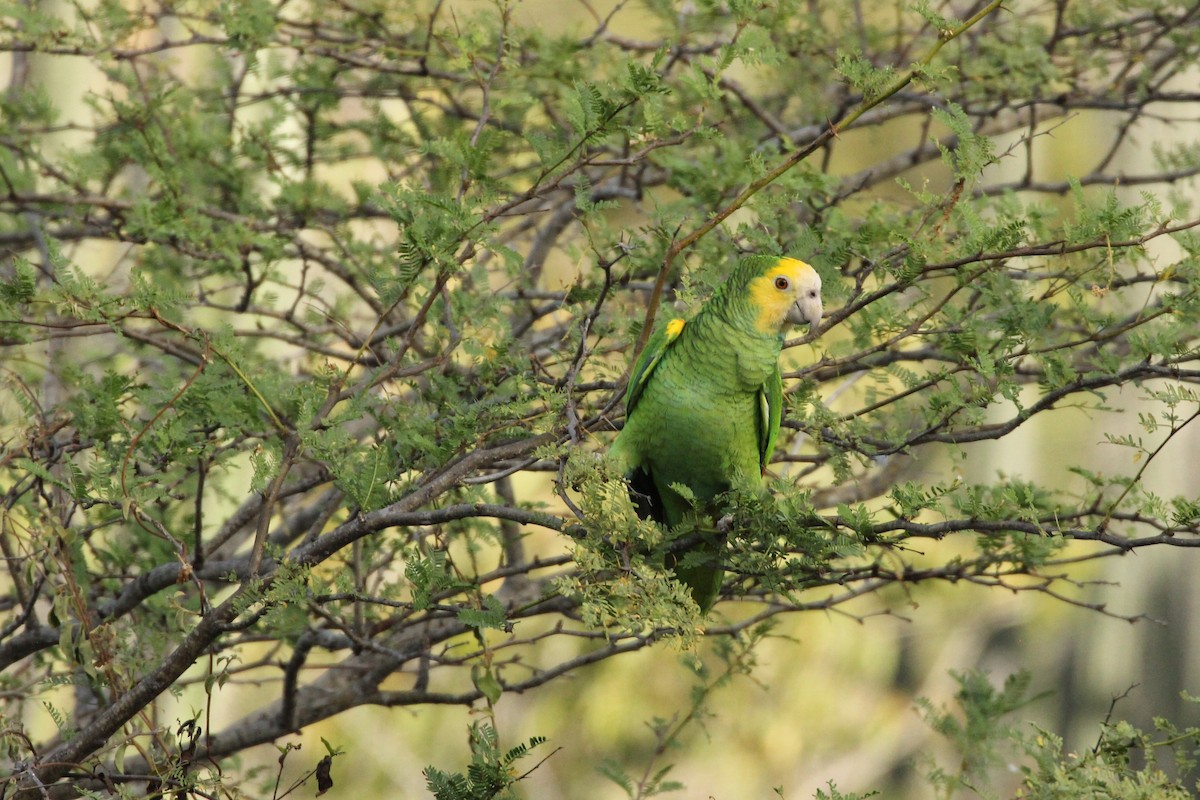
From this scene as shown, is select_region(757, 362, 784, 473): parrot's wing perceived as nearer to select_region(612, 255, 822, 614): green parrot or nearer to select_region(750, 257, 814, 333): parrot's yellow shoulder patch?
select_region(612, 255, 822, 614): green parrot

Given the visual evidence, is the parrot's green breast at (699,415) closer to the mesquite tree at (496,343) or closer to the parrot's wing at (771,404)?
the parrot's wing at (771,404)

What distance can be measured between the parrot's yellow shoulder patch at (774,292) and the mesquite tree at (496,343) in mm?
105

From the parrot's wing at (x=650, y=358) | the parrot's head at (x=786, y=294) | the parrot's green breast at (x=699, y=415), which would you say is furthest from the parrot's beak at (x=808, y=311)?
the parrot's wing at (x=650, y=358)

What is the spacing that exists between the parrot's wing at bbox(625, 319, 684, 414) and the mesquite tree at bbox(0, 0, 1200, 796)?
0.06 metres

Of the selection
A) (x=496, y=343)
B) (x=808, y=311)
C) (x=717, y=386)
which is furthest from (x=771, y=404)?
(x=496, y=343)

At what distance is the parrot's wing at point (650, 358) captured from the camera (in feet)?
10.7

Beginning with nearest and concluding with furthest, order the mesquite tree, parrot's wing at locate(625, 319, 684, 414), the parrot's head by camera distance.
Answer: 1. the mesquite tree
2. the parrot's head
3. parrot's wing at locate(625, 319, 684, 414)

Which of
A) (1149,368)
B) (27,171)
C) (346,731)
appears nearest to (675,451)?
(1149,368)

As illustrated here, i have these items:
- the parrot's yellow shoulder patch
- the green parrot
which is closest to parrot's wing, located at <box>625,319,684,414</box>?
the green parrot

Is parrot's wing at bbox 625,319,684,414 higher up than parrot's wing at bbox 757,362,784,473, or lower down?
higher up

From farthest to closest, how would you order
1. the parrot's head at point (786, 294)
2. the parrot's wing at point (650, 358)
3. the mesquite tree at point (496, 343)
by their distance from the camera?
the parrot's wing at point (650, 358) < the parrot's head at point (786, 294) < the mesquite tree at point (496, 343)

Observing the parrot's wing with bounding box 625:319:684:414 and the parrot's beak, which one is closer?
the parrot's beak

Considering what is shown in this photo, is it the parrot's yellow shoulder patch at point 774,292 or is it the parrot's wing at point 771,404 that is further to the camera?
the parrot's wing at point 771,404

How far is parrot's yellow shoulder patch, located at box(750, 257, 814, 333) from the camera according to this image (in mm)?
3098
